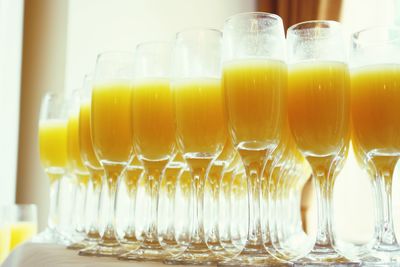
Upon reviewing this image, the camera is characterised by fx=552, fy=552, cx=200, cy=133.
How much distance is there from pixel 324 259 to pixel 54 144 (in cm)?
116

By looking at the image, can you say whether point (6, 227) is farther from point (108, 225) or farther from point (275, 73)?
point (275, 73)

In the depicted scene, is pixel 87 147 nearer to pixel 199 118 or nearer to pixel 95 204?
pixel 95 204

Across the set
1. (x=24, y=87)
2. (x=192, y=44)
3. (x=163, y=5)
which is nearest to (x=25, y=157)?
(x=24, y=87)

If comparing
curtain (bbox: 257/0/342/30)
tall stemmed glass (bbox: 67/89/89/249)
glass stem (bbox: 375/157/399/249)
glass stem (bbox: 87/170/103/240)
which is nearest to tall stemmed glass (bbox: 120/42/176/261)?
glass stem (bbox: 87/170/103/240)

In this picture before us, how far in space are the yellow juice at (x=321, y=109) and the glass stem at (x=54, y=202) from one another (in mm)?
1012

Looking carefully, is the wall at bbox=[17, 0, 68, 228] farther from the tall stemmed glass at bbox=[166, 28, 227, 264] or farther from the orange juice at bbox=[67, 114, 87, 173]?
the tall stemmed glass at bbox=[166, 28, 227, 264]

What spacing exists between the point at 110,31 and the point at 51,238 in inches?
78.9

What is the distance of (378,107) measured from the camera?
0.87 metres

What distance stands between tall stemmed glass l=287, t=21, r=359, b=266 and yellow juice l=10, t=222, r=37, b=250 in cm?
165

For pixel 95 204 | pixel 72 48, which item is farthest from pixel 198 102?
pixel 72 48

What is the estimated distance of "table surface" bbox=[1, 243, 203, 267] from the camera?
2.67 feet

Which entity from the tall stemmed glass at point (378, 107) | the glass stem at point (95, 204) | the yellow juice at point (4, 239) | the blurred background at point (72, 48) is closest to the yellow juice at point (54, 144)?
the glass stem at point (95, 204)

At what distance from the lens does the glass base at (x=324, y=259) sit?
2.43 feet

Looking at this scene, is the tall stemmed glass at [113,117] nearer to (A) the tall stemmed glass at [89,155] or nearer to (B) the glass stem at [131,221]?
(B) the glass stem at [131,221]
